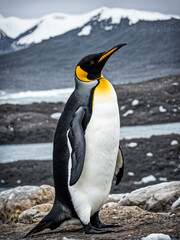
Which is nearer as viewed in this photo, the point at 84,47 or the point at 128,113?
the point at 128,113

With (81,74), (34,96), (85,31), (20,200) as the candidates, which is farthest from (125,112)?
(81,74)

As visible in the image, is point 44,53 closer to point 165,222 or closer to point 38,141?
point 38,141

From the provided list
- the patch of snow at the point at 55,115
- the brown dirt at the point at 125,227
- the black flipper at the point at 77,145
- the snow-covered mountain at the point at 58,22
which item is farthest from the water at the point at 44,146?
the black flipper at the point at 77,145

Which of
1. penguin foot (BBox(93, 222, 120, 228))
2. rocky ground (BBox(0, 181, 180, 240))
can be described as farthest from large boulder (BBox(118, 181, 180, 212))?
penguin foot (BBox(93, 222, 120, 228))

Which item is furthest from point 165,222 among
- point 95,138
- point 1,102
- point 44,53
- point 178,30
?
point 44,53

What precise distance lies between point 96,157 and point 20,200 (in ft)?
5.73

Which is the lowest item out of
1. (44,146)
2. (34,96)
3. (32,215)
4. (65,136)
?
(34,96)

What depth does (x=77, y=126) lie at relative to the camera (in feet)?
7.72

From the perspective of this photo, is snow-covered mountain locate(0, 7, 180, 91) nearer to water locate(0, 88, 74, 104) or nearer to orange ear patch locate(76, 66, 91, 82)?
water locate(0, 88, 74, 104)

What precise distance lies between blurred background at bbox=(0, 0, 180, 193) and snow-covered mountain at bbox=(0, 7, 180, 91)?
4 centimetres

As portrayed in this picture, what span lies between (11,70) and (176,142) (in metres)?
6.94

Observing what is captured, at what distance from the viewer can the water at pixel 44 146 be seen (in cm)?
876

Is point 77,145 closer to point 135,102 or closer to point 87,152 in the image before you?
point 87,152

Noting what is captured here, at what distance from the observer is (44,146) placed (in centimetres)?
991
